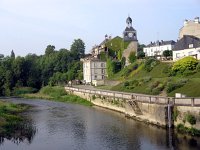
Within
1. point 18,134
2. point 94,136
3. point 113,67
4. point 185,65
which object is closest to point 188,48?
point 185,65

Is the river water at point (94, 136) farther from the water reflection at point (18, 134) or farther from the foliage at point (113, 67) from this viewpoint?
the foliage at point (113, 67)

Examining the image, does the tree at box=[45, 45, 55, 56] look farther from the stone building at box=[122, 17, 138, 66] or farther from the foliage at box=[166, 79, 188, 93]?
the foliage at box=[166, 79, 188, 93]

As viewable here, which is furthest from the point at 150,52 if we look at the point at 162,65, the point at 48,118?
the point at 48,118

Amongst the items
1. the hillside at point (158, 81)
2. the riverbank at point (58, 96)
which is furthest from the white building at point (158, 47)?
the riverbank at point (58, 96)

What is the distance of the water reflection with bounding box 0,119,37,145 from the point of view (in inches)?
1403

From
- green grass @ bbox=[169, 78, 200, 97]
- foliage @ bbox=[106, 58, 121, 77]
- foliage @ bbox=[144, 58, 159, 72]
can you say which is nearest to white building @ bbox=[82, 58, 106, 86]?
foliage @ bbox=[106, 58, 121, 77]

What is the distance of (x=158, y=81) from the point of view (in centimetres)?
5397

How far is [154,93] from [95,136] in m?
15.2

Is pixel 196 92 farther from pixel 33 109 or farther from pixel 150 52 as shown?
pixel 150 52

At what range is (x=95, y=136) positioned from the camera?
37406 millimetres

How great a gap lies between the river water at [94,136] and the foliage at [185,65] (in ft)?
42.7

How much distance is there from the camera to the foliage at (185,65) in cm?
5535

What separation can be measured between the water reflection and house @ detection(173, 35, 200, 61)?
32864mm

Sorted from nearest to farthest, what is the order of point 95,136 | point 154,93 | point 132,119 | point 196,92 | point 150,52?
point 95,136 → point 196,92 → point 132,119 → point 154,93 → point 150,52
